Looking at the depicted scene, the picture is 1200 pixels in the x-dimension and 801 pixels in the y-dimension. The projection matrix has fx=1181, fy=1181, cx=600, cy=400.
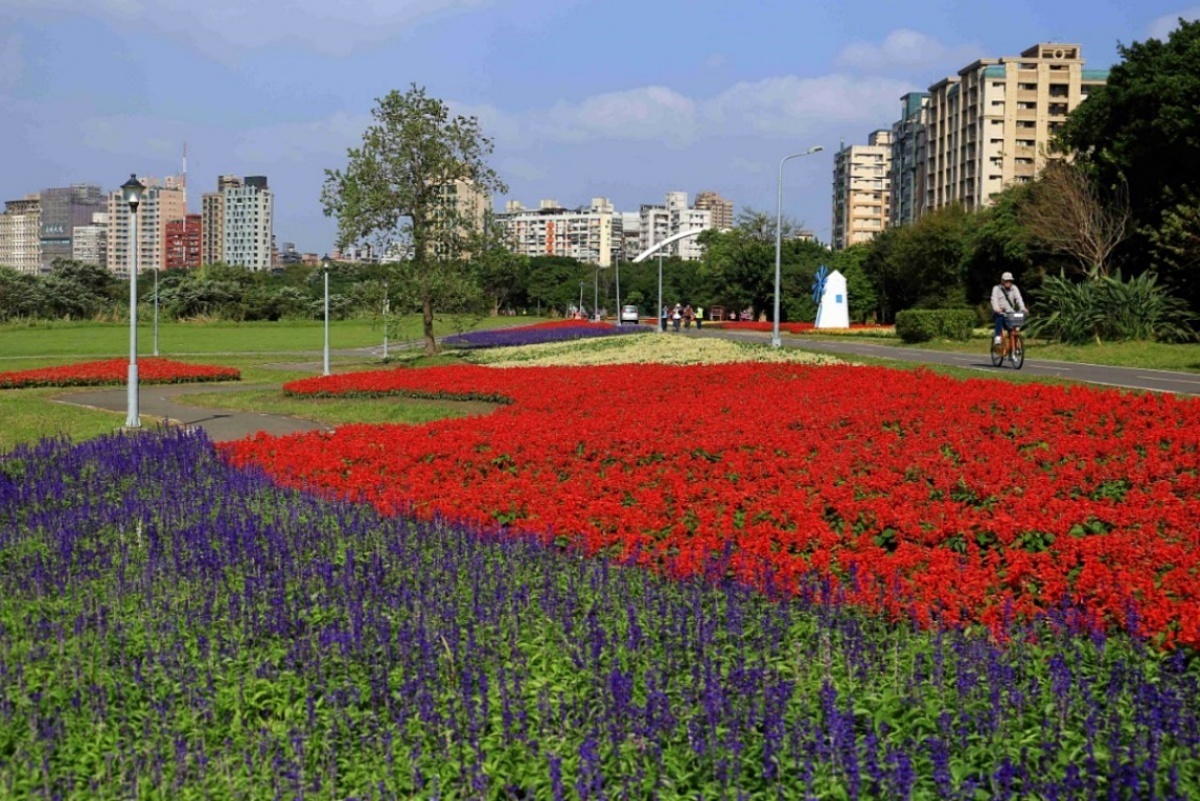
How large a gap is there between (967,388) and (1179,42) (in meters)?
31.4

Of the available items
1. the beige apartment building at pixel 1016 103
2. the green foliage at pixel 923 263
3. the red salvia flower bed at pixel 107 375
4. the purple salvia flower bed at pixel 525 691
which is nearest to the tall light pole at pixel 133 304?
the red salvia flower bed at pixel 107 375

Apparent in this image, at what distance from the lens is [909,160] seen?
495 ft

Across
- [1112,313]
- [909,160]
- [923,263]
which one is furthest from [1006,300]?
[909,160]

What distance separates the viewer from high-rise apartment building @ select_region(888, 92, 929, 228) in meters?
145

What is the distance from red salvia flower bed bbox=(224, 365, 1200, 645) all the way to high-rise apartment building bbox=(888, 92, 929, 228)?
13286 cm

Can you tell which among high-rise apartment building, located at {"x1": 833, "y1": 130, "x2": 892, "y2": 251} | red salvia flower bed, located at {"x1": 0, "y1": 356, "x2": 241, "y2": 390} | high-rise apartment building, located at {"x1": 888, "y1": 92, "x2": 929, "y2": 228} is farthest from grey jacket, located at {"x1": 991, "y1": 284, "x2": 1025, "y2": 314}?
high-rise apartment building, located at {"x1": 833, "y1": 130, "x2": 892, "y2": 251}

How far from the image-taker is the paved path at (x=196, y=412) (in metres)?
16.9

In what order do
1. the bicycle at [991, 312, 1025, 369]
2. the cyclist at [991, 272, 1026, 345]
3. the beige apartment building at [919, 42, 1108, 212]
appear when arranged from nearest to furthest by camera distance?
the cyclist at [991, 272, 1026, 345], the bicycle at [991, 312, 1025, 369], the beige apartment building at [919, 42, 1108, 212]

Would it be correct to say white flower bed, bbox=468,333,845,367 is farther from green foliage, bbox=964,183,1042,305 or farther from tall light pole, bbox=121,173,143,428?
green foliage, bbox=964,183,1042,305

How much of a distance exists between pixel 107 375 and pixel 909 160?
450ft

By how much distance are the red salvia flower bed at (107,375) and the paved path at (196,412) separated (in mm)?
742

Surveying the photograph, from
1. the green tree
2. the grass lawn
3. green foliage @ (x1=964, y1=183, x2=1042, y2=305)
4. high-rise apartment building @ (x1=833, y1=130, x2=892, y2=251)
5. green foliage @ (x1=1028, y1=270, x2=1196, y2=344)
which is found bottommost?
the grass lawn

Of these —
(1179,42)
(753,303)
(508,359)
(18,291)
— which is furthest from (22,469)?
(753,303)

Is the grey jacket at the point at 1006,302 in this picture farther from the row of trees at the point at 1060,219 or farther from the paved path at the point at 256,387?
the row of trees at the point at 1060,219
